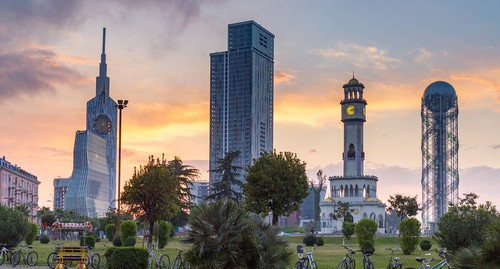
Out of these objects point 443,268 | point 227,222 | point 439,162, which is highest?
point 439,162

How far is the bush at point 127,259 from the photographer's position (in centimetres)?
2989

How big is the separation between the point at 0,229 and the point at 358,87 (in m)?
126

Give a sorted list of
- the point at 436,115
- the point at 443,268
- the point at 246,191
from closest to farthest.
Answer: the point at 443,268
the point at 246,191
the point at 436,115

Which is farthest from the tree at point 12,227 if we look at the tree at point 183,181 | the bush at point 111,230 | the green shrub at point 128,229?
the tree at point 183,181

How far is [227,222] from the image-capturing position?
2386 cm

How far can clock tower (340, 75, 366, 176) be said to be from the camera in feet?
533

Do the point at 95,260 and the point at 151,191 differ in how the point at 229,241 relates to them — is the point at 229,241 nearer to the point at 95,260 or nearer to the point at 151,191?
the point at 95,260

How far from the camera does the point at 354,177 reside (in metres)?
160

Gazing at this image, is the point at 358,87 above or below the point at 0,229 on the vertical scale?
above

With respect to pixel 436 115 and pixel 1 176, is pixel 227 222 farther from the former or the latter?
pixel 436 115

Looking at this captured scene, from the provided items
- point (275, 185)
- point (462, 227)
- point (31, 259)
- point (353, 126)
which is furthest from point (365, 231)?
point (353, 126)

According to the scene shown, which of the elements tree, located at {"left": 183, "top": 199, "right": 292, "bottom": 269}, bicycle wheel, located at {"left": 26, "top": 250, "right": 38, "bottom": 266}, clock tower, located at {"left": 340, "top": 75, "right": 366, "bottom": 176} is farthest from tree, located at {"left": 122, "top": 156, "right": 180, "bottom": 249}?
clock tower, located at {"left": 340, "top": 75, "right": 366, "bottom": 176}

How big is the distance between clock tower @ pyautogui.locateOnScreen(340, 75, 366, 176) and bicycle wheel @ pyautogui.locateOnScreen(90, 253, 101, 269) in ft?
424

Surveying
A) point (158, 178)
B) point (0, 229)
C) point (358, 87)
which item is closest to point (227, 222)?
point (158, 178)
